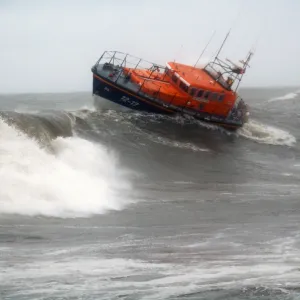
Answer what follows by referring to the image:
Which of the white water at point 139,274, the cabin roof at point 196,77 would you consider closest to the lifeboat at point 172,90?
the cabin roof at point 196,77

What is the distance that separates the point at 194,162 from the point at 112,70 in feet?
23.3

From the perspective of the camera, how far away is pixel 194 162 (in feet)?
64.0

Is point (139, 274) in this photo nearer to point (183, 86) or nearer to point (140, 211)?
point (140, 211)

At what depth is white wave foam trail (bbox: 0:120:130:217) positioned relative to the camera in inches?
454

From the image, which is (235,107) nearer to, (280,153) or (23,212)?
(280,153)

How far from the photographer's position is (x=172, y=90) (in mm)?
23531

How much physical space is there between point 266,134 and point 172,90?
20.4ft

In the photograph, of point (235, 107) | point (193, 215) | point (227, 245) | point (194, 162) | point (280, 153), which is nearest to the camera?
point (227, 245)

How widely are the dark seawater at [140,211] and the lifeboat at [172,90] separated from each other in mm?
722

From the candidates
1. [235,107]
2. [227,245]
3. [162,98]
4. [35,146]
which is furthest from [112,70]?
[227,245]

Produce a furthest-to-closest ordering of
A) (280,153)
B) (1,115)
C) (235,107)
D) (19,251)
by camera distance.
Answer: (235,107)
(280,153)
(1,115)
(19,251)

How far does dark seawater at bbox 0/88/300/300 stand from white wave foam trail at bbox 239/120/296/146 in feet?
5.58

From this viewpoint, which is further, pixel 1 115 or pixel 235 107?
pixel 235 107

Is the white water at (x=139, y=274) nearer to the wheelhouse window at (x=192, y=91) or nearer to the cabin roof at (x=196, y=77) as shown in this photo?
the wheelhouse window at (x=192, y=91)
